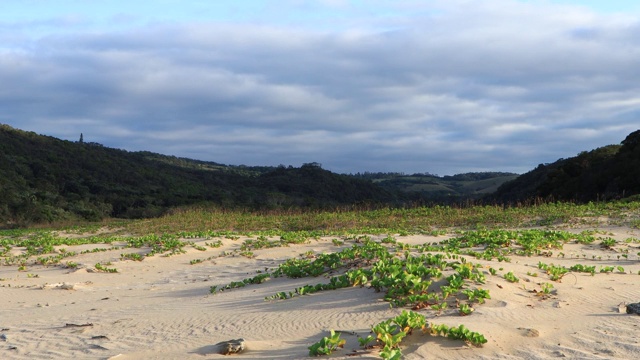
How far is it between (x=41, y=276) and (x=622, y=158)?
93.1 feet

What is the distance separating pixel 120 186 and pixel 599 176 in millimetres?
39650

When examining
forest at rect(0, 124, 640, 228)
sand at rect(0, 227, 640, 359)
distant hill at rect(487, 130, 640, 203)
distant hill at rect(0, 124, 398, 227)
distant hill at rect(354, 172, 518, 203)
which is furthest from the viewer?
distant hill at rect(354, 172, 518, 203)

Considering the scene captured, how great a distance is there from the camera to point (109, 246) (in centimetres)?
1534

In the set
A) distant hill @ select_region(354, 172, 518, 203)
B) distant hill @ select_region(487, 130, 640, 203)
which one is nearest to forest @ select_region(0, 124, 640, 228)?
distant hill @ select_region(487, 130, 640, 203)

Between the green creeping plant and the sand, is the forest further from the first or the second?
the green creeping plant

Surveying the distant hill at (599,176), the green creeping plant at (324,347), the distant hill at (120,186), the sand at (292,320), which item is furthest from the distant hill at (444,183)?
the green creeping plant at (324,347)

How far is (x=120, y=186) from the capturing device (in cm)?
5194

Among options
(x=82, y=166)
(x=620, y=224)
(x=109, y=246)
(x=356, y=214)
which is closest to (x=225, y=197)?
(x=82, y=166)

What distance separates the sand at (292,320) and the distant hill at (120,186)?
80.9ft

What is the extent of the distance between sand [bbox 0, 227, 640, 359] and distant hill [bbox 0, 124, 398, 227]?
2465 centimetres

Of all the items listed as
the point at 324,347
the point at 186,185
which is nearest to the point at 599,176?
the point at 324,347

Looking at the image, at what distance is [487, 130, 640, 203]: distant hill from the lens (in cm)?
2725

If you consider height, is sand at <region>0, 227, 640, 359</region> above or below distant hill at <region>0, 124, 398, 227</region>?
below

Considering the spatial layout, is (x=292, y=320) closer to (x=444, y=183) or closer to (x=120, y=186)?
(x=120, y=186)
